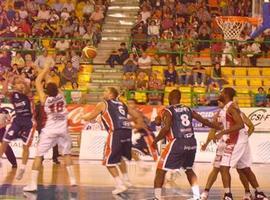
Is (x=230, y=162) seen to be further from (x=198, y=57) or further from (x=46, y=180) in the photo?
(x=198, y=57)

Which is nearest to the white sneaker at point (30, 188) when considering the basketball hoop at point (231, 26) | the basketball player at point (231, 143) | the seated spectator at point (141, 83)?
the basketball player at point (231, 143)

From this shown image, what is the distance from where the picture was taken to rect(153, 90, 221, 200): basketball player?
11305mm

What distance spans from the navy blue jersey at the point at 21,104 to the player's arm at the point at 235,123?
5.06 meters

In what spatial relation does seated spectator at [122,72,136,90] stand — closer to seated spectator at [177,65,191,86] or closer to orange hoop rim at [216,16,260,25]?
seated spectator at [177,65,191,86]

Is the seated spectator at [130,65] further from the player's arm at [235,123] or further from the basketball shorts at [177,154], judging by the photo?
the basketball shorts at [177,154]

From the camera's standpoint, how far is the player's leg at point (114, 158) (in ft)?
42.4

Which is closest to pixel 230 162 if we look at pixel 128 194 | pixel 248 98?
pixel 128 194

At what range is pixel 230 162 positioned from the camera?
1166 centimetres

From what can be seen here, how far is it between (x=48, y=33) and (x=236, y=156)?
17190 mm

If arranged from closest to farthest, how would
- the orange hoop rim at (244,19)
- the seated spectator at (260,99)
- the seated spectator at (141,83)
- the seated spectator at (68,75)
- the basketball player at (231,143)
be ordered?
the basketball player at (231,143), the seated spectator at (260,99), the orange hoop rim at (244,19), the seated spectator at (141,83), the seated spectator at (68,75)

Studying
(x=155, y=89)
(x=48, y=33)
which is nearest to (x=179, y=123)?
(x=155, y=89)

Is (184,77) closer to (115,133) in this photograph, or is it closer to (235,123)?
(115,133)

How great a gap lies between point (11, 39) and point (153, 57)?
5.19m

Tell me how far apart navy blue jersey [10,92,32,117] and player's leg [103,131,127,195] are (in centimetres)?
286
